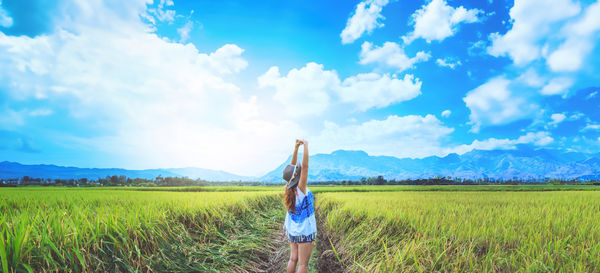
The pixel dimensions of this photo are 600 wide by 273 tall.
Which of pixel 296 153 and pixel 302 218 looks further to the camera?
pixel 296 153

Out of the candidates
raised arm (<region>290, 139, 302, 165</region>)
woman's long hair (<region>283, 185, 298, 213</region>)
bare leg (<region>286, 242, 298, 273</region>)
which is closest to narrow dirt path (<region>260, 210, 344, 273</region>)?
bare leg (<region>286, 242, 298, 273</region>)

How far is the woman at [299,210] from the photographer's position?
3559mm

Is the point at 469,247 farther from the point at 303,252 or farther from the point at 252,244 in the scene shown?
the point at 252,244

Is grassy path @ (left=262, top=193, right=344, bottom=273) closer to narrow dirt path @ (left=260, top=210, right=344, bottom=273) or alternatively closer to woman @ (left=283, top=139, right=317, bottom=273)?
narrow dirt path @ (left=260, top=210, right=344, bottom=273)

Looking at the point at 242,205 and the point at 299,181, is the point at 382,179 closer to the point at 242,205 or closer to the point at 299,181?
the point at 242,205

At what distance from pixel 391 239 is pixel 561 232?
263 centimetres

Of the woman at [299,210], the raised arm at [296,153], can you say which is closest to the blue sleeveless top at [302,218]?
the woman at [299,210]

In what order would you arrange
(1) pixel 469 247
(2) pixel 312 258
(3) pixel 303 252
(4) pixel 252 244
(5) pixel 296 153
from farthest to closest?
1. (4) pixel 252 244
2. (2) pixel 312 258
3. (5) pixel 296 153
4. (3) pixel 303 252
5. (1) pixel 469 247

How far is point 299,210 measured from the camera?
367 centimetres

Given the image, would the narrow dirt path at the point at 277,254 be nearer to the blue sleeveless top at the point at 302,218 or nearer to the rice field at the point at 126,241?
the rice field at the point at 126,241

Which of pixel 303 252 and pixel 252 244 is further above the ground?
pixel 303 252

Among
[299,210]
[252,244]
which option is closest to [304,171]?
[299,210]

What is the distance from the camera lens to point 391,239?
14.9ft

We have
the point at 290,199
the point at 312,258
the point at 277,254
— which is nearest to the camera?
the point at 290,199
